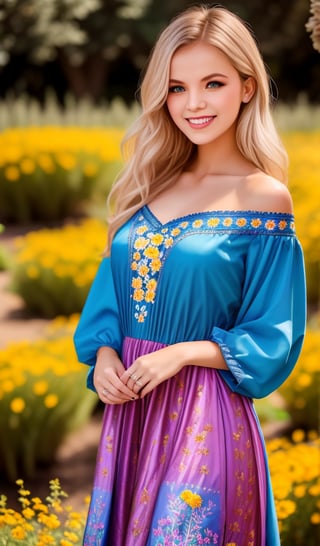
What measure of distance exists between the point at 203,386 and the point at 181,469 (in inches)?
7.7

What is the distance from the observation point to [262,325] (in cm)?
211

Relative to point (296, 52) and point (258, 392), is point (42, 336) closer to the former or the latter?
point (258, 392)

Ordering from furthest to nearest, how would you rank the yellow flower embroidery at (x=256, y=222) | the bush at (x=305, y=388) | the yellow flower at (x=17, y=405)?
the bush at (x=305, y=388)
the yellow flower at (x=17, y=405)
the yellow flower embroidery at (x=256, y=222)

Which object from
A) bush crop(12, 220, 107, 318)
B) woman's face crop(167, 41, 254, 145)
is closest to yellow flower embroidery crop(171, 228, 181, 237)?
woman's face crop(167, 41, 254, 145)

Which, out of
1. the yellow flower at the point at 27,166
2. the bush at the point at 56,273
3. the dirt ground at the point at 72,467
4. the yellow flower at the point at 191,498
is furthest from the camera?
the yellow flower at the point at 27,166

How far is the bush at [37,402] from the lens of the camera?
Result: 4.23 meters

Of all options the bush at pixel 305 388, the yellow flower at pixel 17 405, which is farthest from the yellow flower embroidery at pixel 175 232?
the bush at pixel 305 388

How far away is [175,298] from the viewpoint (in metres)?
2.18

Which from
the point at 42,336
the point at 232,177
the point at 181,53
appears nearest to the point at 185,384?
the point at 232,177

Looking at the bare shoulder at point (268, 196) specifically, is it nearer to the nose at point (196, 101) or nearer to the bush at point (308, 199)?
the nose at point (196, 101)

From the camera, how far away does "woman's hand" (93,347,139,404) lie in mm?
2156

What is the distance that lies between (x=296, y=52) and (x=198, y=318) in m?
19.1

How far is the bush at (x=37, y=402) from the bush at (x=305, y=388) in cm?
99

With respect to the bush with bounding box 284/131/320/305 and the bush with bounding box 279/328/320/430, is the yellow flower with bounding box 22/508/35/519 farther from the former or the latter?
the bush with bounding box 284/131/320/305
